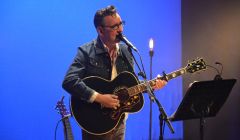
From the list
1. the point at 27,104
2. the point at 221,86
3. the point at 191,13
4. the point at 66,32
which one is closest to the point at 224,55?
the point at 191,13

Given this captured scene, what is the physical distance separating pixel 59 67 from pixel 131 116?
994 mm

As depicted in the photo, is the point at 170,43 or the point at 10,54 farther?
the point at 170,43

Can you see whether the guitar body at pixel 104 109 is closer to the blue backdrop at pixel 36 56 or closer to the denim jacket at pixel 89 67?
the denim jacket at pixel 89 67

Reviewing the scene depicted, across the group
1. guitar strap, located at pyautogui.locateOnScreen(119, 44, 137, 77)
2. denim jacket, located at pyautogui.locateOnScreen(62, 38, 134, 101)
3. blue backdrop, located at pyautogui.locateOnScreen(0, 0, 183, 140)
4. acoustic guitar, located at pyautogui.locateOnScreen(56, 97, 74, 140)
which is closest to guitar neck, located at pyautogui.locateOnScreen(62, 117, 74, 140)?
acoustic guitar, located at pyautogui.locateOnScreen(56, 97, 74, 140)

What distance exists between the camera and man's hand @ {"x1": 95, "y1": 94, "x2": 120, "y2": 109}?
3008 mm

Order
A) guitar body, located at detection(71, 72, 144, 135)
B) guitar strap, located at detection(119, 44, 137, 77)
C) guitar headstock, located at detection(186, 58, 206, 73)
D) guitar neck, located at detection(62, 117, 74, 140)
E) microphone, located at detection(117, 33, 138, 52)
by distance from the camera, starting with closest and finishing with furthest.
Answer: microphone, located at detection(117, 33, 138, 52) → guitar body, located at detection(71, 72, 144, 135) → guitar strap, located at detection(119, 44, 137, 77) → guitar headstock, located at detection(186, 58, 206, 73) → guitar neck, located at detection(62, 117, 74, 140)

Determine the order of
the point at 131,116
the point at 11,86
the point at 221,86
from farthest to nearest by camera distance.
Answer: the point at 131,116, the point at 11,86, the point at 221,86

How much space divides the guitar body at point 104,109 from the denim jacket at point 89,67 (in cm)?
6

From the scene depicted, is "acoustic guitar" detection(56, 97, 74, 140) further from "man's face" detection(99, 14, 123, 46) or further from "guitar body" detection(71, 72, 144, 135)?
"man's face" detection(99, 14, 123, 46)

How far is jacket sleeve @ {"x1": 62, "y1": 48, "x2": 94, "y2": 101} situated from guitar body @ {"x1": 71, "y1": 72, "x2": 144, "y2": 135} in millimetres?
73

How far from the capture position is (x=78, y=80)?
9.82 feet

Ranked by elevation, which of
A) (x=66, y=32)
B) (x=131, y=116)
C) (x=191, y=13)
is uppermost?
(x=191, y=13)

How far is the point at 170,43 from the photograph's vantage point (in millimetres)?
4535

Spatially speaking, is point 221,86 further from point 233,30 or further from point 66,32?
point 66,32
